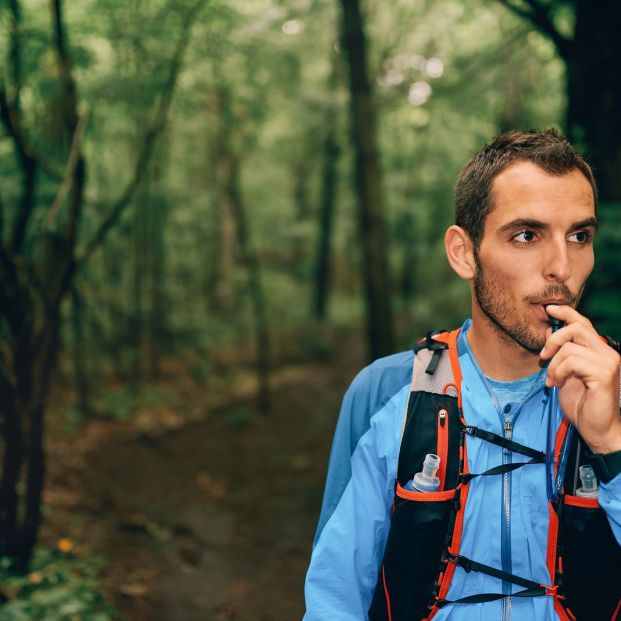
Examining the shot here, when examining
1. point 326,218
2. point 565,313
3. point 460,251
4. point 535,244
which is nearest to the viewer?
point 565,313

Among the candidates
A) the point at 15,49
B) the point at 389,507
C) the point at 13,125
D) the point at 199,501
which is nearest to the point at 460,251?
the point at 389,507

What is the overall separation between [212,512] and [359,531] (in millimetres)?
7165

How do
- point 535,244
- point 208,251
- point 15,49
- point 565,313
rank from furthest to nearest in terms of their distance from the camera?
point 208,251 → point 15,49 → point 535,244 → point 565,313

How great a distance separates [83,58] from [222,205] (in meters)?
12.6

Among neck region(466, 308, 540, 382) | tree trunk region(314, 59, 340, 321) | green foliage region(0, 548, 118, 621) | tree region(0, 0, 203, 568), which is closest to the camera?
neck region(466, 308, 540, 382)

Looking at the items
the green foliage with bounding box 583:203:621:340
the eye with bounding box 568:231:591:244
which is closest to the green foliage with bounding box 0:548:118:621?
the eye with bounding box 568:231:591:244

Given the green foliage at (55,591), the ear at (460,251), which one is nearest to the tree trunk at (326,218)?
the green foliage at (55,591)

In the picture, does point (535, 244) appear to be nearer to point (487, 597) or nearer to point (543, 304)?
point (543, 304)

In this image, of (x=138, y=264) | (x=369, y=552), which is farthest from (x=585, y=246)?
(x=138, y=264)

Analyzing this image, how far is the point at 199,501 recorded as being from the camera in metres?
9.04

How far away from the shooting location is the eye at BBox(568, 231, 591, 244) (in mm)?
2027

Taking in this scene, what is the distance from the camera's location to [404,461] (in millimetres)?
2002

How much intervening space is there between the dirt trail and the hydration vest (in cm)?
446

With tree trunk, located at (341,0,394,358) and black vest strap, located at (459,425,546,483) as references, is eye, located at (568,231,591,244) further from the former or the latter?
tree trunk, located at (341,0,394,358)
